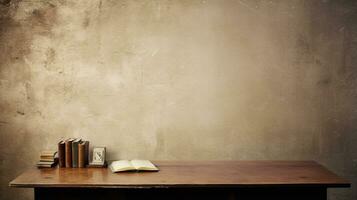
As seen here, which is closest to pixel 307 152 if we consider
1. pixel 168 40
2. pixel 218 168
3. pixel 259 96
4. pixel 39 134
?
pixel 259 96

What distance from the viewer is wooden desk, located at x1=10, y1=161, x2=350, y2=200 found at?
310 centimetres

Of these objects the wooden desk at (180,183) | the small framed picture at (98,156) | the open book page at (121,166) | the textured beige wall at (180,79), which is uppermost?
the textured beige wall at (180,79)

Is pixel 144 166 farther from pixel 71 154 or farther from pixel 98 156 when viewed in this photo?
pixel 71 154

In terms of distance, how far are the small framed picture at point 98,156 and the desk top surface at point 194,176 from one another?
0.36ft

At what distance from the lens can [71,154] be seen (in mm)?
3650

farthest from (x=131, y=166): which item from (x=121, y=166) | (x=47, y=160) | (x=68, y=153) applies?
(x=47, y=160)

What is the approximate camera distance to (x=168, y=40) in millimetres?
4031

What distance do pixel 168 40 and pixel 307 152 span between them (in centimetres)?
187

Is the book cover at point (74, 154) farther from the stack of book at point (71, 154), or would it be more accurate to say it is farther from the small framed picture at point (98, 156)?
the small framed picture at point (98, 156)

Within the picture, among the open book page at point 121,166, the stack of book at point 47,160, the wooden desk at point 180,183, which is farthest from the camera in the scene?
the stack of book at point 47,160

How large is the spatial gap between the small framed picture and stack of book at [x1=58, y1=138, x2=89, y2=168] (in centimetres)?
10

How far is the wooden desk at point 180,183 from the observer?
10.2ft

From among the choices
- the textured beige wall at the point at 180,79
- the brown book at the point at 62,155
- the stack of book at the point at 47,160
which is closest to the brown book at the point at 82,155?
the brown book at the point at 62,155

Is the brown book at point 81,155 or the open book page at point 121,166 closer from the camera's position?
the open book page at point 121,166
